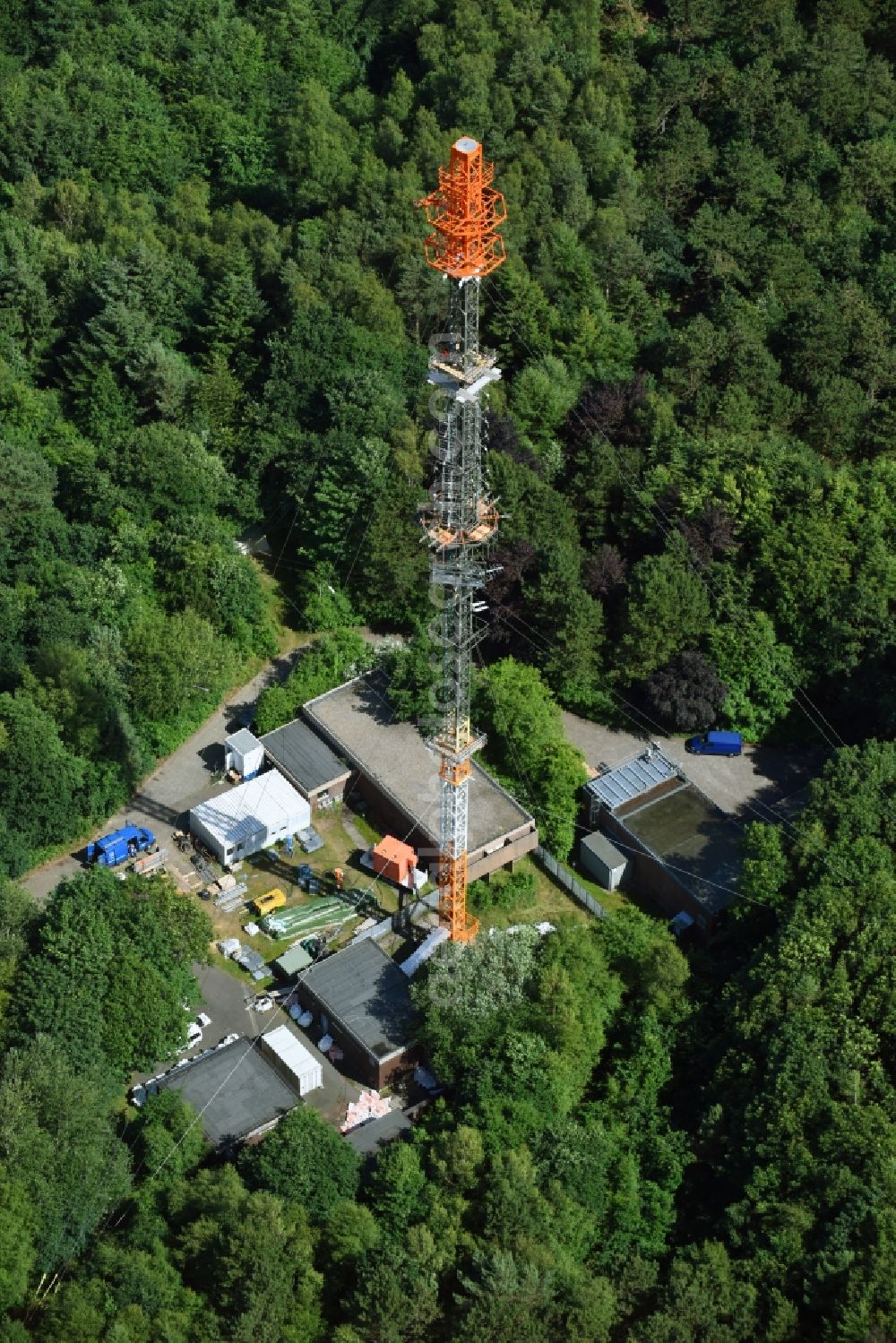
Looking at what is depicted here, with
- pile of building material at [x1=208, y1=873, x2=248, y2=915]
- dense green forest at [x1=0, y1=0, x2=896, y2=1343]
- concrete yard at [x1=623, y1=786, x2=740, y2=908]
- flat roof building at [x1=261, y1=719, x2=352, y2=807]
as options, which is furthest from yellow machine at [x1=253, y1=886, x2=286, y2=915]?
concrete yard at [x1=623, y1=786, x2=740, y2=908]

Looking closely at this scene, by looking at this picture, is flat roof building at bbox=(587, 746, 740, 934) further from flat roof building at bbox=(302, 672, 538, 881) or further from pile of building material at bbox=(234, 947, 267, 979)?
pile of building material at bbox=(234, 947, 267, 979)

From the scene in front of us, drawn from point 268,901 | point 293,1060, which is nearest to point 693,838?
point 268,901

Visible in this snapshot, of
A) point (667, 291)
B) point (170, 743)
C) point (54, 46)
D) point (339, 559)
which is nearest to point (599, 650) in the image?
point (339, 559)

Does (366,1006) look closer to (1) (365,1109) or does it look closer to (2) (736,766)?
(1) (365,1109)

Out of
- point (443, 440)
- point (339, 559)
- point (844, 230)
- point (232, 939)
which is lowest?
point (232, 939)

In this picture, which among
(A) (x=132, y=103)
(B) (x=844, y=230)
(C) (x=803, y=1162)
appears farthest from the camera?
(A) (x=132, y=103)

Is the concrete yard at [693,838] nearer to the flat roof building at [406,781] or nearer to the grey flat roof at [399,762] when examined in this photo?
the flat roof building at [406,781]

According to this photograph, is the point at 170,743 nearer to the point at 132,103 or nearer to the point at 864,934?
the point at 864,934
